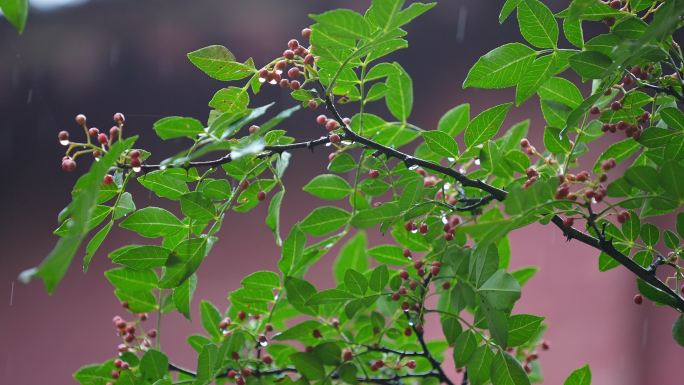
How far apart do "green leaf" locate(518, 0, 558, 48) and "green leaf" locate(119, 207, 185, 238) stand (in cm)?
42

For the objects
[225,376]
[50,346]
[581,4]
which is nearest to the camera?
[581,4]

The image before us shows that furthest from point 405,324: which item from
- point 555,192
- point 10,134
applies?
point 10,134

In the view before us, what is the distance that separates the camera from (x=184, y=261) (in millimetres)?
711

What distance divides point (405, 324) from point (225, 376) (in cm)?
24

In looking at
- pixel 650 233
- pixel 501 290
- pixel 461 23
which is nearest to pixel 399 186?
pixel 501 290

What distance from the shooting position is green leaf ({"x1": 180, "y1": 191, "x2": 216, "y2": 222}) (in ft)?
2.40

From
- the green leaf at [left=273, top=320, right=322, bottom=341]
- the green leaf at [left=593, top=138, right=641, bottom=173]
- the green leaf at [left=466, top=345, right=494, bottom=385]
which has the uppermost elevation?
the green leaf at [left=593, top=138, right=641, bottom=173]

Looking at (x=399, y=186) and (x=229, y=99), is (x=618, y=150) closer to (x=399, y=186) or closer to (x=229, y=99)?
(x=399, y=186)

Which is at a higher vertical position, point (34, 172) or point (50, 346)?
point (34, 172)

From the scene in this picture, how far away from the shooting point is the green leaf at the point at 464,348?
0.78m

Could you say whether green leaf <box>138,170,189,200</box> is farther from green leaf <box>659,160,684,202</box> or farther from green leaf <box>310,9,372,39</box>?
green leaf <box>659,160,684,202</box>

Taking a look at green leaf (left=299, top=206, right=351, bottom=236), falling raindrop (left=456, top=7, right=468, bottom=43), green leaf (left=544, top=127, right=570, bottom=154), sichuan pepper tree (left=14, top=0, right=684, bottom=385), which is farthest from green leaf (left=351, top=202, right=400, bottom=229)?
falling raindrop (left=456, top=7, right=468, bottom=43)

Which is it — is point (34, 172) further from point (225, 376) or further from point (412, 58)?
point (225, 376)

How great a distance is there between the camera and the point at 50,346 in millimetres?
2391
